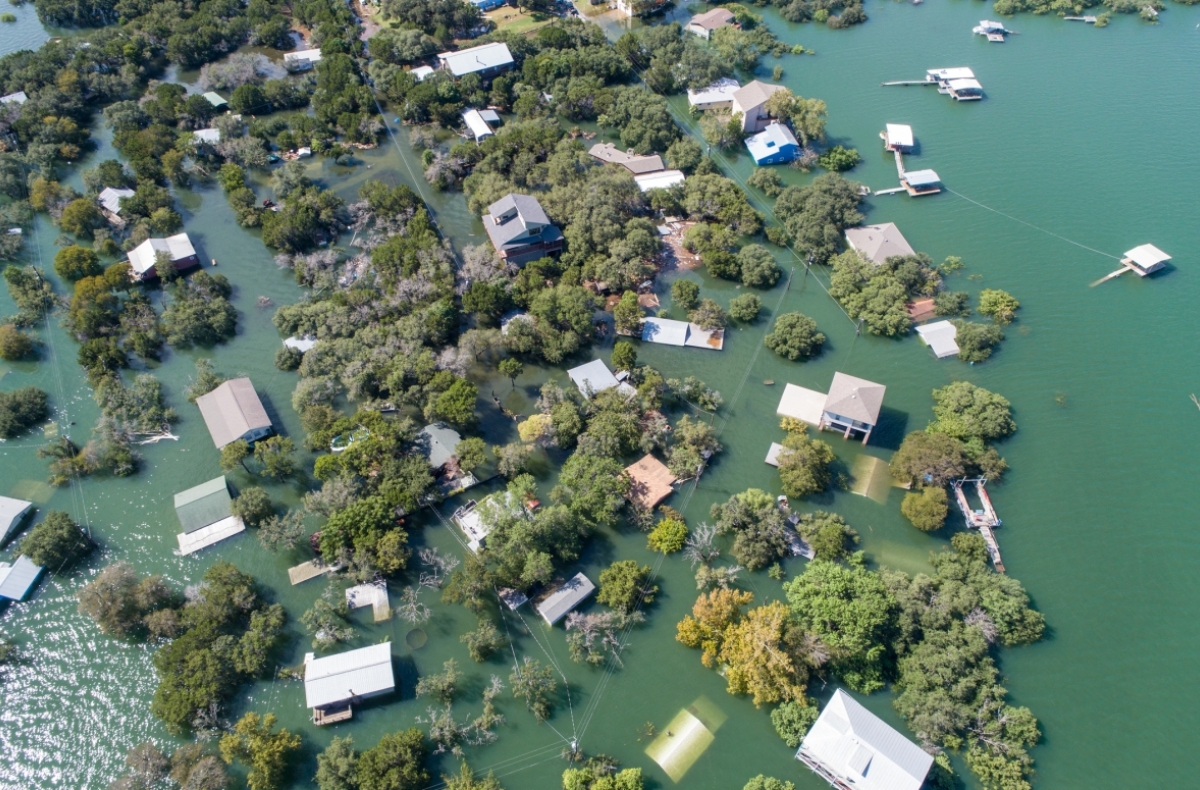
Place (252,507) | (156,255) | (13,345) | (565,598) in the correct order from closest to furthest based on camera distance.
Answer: (565,598) < (252,507) < (13,345) < (156,255)

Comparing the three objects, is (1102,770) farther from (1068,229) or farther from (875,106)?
(875,106)

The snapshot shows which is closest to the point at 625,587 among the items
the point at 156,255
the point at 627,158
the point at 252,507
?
the point at 252,507

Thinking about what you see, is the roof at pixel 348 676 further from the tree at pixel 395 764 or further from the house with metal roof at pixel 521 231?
the house with metal roof at pixel 521 231

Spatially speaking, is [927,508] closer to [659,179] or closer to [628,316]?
[628,316]

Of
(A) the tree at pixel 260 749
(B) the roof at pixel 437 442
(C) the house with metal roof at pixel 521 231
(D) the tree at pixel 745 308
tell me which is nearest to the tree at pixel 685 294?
(D) the tree at pixel 745 308

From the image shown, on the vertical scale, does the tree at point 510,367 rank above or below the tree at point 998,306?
above

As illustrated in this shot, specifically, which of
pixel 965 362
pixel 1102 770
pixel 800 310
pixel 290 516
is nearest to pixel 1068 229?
pixel 965 362

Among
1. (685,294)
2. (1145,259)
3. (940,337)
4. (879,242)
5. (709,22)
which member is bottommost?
(940,337)
